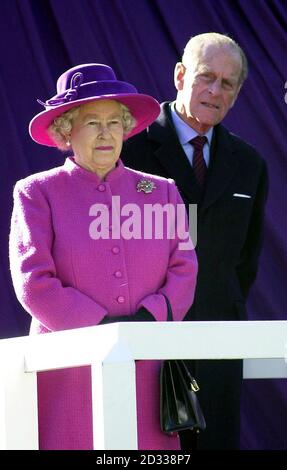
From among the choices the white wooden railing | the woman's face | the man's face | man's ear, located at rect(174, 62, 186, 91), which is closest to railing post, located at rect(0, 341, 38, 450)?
the white wooden railing

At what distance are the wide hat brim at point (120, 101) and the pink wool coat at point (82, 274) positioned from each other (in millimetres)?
137

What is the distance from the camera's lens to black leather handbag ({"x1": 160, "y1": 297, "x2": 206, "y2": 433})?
8.70 ft

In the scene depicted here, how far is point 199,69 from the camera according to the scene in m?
3.93

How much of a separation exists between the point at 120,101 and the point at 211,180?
92cm

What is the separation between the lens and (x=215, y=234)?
385cm

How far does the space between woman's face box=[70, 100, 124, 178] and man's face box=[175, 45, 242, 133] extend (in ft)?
3.10

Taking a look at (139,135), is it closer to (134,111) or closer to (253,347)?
(134,111)

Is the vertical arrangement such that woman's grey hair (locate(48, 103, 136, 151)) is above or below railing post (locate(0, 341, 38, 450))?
above

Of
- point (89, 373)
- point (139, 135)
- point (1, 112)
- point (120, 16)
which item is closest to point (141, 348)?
point (89, 373)

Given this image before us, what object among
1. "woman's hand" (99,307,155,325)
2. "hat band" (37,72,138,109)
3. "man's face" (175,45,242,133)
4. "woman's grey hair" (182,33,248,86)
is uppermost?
"woman's grey hair" (182,33,248,86)

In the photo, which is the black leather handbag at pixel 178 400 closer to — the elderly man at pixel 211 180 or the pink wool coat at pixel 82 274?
the pink wool coat at pixel 82 274

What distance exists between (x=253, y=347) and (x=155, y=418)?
2.21 ft

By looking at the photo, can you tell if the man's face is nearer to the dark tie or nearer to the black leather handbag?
the dark tie

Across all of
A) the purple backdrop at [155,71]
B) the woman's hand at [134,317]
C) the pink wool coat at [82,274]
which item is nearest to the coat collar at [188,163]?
the purple backdrop at [155,71]
